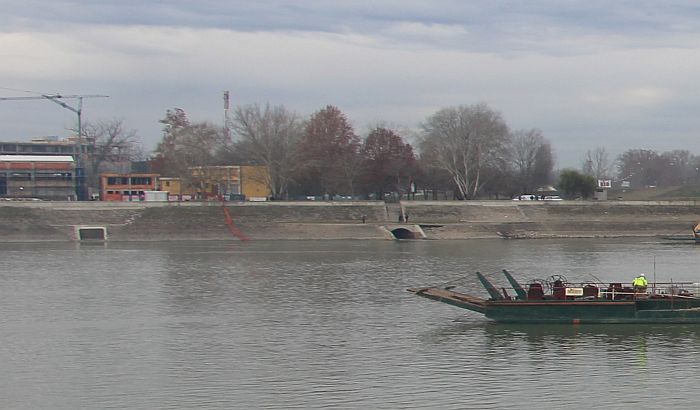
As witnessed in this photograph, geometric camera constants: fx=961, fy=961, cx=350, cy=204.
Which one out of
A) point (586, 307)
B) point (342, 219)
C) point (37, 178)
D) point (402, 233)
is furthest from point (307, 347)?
point (37, 178)

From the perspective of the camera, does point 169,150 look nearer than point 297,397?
No

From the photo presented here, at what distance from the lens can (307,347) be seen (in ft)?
97.0

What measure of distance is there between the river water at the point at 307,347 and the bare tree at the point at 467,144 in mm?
55885

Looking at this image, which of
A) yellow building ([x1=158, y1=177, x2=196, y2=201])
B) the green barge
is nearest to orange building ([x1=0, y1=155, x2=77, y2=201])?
yellow building ([x1=158, y1=177, x2=196, y2=201])

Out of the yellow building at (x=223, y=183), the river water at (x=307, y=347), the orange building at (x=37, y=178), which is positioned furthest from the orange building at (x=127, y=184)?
the river water at (x=307, y=347)

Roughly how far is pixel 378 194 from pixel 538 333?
81.5 metres

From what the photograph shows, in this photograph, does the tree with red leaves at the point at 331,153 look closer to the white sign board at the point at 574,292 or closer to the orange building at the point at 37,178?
the orange building at the point at 37,178

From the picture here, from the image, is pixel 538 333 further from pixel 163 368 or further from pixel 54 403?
pixel 54 403

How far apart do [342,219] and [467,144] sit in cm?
2655

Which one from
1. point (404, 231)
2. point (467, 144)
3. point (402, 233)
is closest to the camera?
point (404, 231)

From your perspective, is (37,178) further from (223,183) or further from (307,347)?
(307,347)

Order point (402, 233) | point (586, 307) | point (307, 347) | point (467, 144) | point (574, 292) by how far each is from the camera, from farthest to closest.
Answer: point (467, 144) → point (402, 233) → point (574, 292) → point (586, 307) → point (307, 347)

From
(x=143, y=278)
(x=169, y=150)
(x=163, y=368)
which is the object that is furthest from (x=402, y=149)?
(x=163, y=368)

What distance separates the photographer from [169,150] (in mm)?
111062
